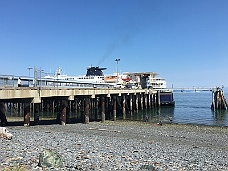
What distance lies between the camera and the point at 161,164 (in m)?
9.74

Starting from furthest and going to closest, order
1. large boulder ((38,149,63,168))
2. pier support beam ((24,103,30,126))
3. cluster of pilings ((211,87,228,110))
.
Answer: cluster of pilings ((211,87,228,110)) < pier support beam ((24,103,30,126)) < large boulder ((38,149,63,168))

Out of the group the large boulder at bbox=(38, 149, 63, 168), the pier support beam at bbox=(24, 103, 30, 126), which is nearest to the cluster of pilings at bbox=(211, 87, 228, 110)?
the pier support beam at bbox=(24, 103, 30, 126)

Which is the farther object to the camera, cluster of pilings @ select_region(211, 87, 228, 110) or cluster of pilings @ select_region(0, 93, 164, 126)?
cluster of pilings @ select_region(211, 87, 228, 110)

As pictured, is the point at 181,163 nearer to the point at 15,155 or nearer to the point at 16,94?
the point at 15,155

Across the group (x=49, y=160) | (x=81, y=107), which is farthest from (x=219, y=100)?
(x=49, y=160)

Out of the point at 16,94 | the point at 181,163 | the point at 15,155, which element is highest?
the point at 16,94

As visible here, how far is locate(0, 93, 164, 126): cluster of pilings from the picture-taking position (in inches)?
1005

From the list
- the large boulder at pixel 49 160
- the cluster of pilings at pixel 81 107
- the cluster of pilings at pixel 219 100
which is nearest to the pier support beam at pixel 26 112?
the cluster of pilings at pixel 81 107

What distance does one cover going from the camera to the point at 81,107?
117 ft

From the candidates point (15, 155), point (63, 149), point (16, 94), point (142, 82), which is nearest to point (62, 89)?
point (16, 94)

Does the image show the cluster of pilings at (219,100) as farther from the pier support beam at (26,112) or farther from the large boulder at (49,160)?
the large boulder at (49,160)

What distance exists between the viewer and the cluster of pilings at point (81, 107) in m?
25.5

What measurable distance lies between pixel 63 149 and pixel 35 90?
34.7 ft

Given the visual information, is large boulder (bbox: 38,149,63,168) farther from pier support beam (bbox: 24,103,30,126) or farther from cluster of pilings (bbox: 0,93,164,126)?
pier support beam (bbox: 24,103,30,126)
